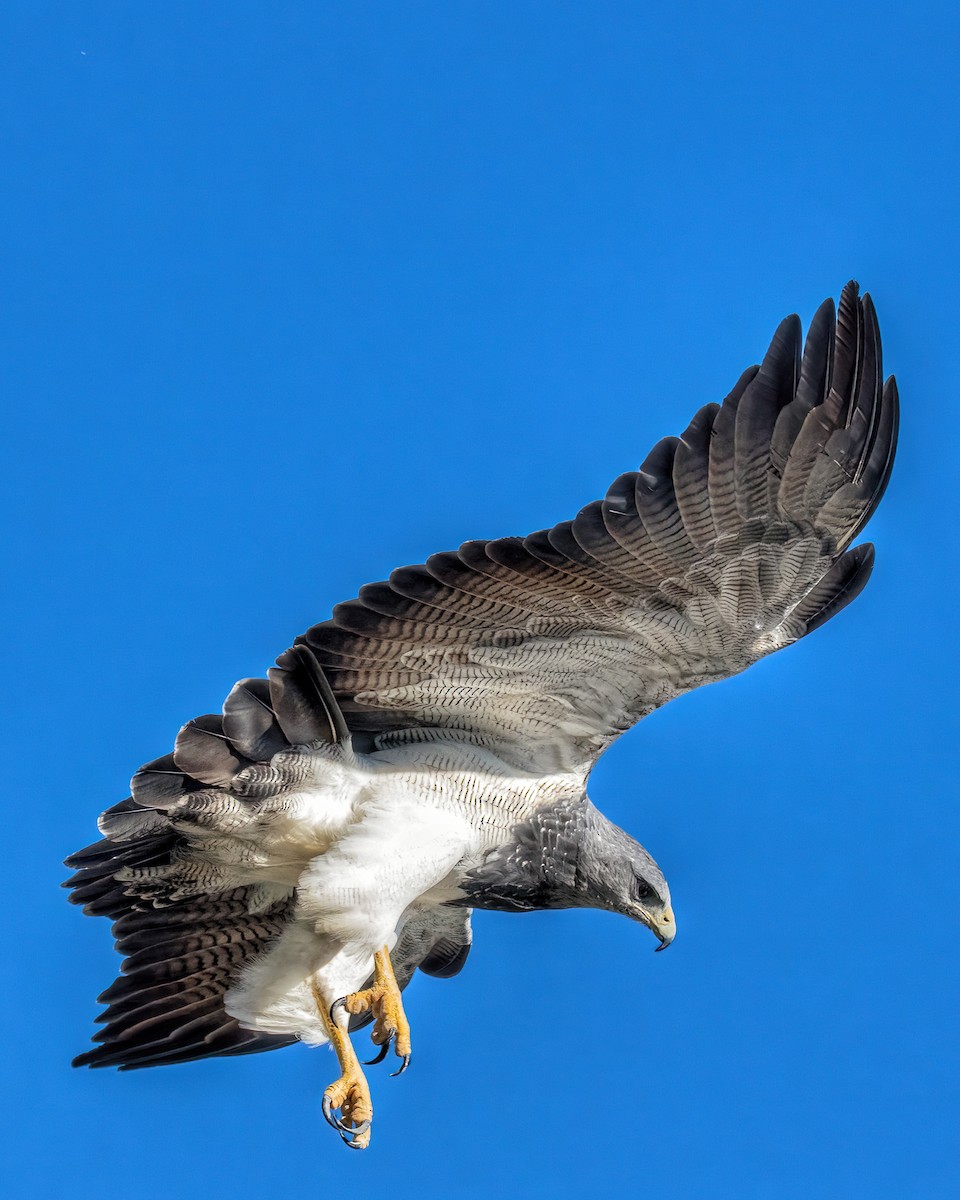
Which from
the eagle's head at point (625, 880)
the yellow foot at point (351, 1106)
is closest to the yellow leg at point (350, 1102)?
the yellow foot at point (351, 1106)

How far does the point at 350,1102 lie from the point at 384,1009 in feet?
1.54

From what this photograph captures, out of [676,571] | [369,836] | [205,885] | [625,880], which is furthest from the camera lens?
[205,885]

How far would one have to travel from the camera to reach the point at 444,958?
10055mm

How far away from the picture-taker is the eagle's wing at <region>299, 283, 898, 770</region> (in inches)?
302

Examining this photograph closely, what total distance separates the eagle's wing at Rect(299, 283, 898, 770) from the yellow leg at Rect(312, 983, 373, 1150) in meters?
1.75

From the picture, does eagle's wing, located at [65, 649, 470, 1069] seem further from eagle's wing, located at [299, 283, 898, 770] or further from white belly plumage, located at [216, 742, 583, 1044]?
eagle's wing, located at [299, 283, 898, 770]

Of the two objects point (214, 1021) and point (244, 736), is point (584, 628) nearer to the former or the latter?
point (244, 736)

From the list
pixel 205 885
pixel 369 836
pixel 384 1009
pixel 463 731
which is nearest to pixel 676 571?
pixel 463 731

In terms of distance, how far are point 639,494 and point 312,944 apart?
3.01m

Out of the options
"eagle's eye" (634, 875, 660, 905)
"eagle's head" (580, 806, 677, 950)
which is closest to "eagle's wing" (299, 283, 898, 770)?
"eagle's head" (580, 806, 677, 950)

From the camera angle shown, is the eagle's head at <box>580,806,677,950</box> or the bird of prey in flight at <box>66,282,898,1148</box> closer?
the bird of prey in flight at <box>66,282,898,1148</box>

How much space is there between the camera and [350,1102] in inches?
334

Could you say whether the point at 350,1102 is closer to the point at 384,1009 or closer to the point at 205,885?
the point at 384,1009

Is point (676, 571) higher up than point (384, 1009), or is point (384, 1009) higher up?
point (676, 571)
